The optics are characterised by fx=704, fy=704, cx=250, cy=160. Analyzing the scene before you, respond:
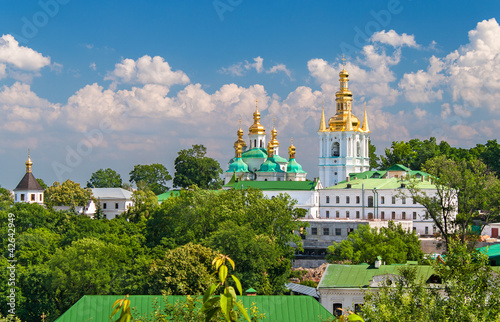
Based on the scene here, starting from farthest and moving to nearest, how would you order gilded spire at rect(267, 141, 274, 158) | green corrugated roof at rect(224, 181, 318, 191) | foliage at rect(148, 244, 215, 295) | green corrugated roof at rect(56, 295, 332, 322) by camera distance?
gilded spire at rect(267, 141, 274, 158), green corrugated roof at rect(224, 181, 318, 191), foliage at rect(148, 244, 215, 295), green corrugated roof at rect(56, 295, 332, 322)

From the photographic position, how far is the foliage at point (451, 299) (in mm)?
15572

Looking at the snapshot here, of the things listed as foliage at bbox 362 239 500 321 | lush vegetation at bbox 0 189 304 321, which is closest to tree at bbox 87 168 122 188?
lush vegetation at bbox 0 189 304 321

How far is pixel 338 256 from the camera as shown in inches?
1895

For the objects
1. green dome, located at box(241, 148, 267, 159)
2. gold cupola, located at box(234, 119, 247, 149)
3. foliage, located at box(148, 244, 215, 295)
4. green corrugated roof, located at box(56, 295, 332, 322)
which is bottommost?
green corrugated roof, located at box(56, 295, 332, 322)

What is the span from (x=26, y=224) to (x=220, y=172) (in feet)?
165

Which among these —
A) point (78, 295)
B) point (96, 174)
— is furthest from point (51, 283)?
point (96, 174)

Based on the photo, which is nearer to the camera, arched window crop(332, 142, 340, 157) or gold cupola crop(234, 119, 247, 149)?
arched window crop(332, 142, 340, 157)

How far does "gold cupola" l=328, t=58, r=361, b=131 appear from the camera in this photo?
3656 inches

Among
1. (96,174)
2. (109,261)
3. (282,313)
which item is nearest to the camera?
(282,313)

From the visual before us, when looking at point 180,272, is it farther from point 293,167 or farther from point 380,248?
point 293,167

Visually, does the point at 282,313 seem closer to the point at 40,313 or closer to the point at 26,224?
the point at 40,313

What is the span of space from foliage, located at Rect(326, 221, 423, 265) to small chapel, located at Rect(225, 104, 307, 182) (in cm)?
3643

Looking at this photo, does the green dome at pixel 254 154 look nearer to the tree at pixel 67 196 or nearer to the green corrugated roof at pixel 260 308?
the tree at pixel 67 196

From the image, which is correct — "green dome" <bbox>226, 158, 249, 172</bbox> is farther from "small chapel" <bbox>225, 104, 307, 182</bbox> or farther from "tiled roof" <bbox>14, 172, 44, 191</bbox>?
"tiled roof" <bbox>14, 172, 44, 191</bbox>
